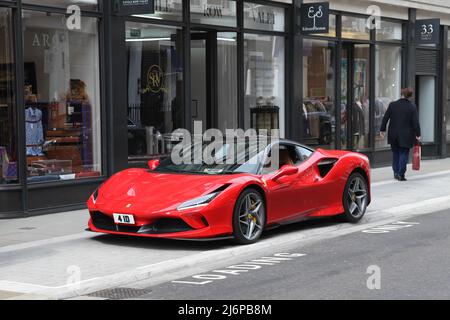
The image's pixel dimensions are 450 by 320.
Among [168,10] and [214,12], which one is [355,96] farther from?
[168,10]

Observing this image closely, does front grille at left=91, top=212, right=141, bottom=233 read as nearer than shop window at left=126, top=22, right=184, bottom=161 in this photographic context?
Yes

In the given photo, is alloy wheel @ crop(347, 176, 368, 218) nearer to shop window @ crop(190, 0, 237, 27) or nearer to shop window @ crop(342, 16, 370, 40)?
shop window @ crop(190, 0, 237, 27)

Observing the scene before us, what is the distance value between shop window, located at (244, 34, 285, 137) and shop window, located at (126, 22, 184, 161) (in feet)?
7.75

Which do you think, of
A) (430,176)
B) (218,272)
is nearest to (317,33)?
(430,176)

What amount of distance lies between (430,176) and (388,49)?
4.70m

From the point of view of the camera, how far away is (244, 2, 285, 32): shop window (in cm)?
1634

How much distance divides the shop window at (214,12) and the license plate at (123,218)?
6.79 metres

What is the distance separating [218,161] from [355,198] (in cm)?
249

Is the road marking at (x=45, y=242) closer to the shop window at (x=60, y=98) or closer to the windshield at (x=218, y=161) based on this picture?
the windshield at (x=218, y=161)

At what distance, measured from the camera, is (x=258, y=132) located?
17.2 meters

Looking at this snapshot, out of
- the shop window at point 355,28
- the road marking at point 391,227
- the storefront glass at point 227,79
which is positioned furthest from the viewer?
the shop window at point 355,28

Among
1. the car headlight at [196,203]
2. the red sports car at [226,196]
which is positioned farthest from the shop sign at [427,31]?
the car headlight at [196,203]

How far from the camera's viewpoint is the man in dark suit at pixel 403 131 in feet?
53.9

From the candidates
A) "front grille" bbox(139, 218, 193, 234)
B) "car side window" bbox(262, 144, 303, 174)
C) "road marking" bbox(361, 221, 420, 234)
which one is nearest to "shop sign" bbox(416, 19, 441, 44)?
"road marking" bbox(361, 221, 420, 234)
